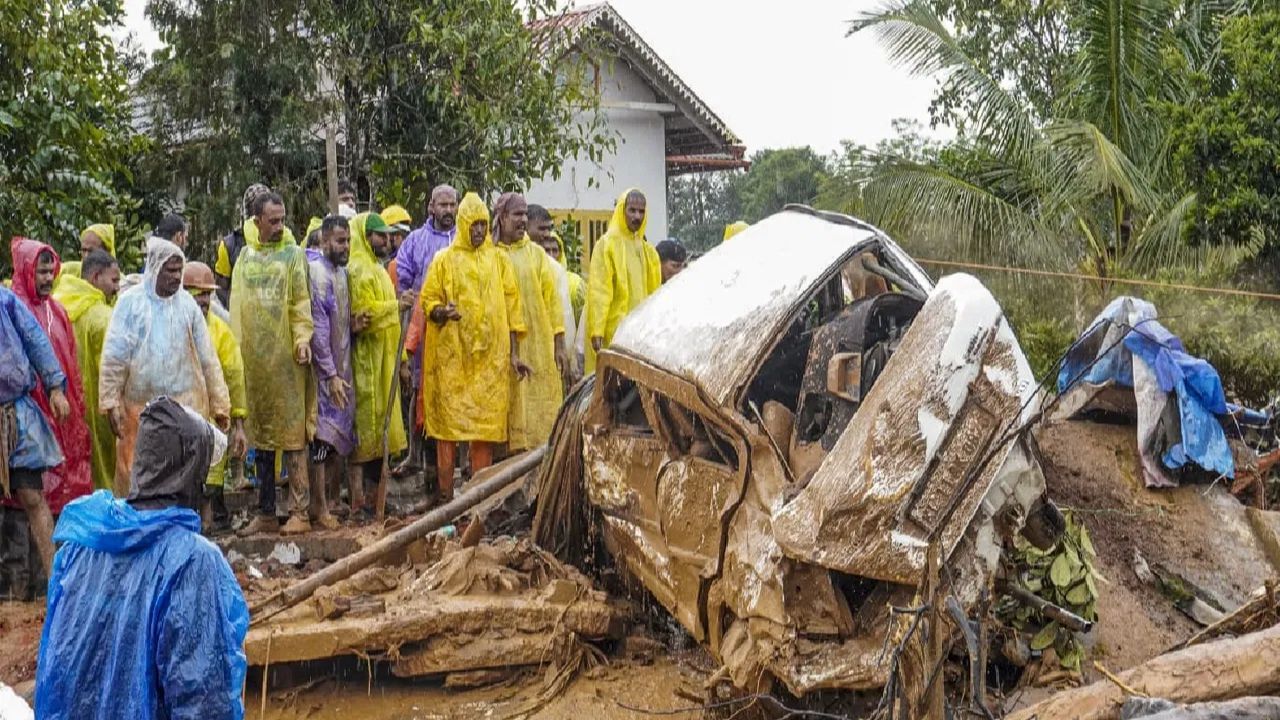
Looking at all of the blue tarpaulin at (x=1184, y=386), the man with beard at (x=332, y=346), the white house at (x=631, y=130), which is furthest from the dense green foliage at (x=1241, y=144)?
the white house at (x=631, y=130)

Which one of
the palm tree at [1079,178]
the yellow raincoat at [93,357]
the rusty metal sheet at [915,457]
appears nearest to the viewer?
the rusty metal sheet at [915,457]

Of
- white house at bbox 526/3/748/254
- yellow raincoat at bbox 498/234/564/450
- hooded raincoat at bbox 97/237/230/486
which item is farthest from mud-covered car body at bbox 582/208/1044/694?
white house at bbox 526/3/748/254

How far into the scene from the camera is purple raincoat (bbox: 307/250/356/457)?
8.65 meters

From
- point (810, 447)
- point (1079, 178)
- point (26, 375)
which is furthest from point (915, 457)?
point (1079, 178)

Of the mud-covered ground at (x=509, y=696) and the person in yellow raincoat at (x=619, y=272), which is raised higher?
the person in yellow raincoat at (x=619, y=272)

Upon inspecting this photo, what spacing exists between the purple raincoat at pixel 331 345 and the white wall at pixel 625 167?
1150 cm

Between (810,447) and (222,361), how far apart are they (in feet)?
13.8

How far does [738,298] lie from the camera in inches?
225

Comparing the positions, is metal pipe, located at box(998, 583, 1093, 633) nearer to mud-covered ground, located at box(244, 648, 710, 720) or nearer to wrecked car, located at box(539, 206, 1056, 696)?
wrecked car, located at box(539, 206, 1056, 696)

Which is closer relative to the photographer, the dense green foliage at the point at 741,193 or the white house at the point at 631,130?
the white house at the point at 631,130

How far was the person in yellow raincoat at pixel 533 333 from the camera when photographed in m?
9.30

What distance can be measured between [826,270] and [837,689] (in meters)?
1.64

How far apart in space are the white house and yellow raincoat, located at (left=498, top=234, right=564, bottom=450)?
1027cm

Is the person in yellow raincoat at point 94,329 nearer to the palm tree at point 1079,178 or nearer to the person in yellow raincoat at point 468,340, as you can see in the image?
the person in yellow raincoat at point 468,340
